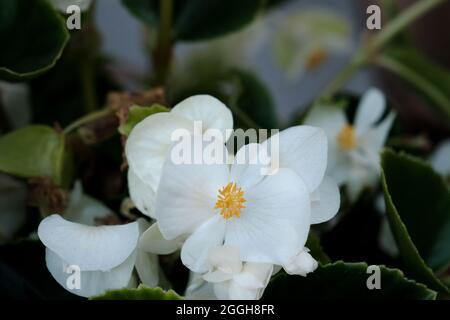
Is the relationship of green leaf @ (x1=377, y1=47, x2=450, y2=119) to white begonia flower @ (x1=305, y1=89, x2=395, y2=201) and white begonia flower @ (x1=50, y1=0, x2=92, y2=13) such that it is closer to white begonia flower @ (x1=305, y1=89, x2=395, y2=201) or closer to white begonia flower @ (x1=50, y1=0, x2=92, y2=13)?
white begonia flower @ (x1=305, y1=89, x2=395, y2=201)

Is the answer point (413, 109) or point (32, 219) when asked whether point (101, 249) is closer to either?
point (32, 219)

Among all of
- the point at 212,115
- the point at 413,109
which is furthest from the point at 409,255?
the point at 413,109

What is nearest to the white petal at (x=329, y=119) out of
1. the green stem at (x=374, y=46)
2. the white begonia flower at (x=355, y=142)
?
the white begonia flower at (x=355, y=142)

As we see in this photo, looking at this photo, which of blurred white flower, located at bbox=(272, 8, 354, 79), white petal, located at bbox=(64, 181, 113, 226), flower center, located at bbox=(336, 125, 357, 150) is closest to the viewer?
white petal, located at bbox=(64, 181, 113, 226)

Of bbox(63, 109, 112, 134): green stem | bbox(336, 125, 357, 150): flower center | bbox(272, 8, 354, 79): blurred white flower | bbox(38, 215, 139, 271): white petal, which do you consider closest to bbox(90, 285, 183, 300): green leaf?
bbox(38, 215, 139, 271): white petal

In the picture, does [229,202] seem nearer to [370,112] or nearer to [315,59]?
[370,112]

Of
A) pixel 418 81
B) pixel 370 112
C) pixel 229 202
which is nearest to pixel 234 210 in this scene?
pixel 229 202
